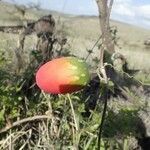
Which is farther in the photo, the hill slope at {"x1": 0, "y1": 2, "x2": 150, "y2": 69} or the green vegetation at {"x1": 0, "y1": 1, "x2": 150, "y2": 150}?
the hill slope at {"x1": 0, "y1": 2, "x2": 150, "y2": 69}

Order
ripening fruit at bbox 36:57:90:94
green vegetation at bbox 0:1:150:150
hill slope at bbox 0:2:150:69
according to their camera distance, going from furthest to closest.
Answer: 1. hill slope at bbox 0:2:150:69
2. green vegetation at bbox 0:1:150:150
3. ripening fruit at bbox 36:57:90:94

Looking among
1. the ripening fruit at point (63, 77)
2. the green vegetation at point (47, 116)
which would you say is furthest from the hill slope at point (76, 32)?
the ripening fruit at point (63, 77)

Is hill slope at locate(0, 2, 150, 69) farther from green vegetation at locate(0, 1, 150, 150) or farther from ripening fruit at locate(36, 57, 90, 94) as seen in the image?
ripening fruit at locate(36, 57, 90, 94)

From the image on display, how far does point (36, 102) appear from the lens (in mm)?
3385

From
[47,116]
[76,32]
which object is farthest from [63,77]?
[76,32]

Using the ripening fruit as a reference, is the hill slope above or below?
below

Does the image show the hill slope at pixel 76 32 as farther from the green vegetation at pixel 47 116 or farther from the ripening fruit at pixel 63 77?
the ripening fruit at pixel 63 77

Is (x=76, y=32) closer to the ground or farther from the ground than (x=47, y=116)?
closer to the ground

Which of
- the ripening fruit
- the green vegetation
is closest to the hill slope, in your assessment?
the green vegetation

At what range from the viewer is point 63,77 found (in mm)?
1780

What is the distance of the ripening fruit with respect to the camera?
178 cm

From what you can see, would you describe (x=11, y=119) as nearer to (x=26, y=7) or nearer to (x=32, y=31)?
(x=32, y=31)

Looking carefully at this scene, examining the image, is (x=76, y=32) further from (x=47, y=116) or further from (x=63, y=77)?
(x=63, y=77)

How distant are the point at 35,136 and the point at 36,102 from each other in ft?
0.80
